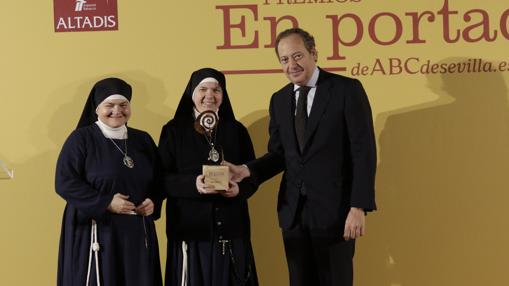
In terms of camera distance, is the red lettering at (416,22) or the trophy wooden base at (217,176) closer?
the trophy wooden base at (217,176)

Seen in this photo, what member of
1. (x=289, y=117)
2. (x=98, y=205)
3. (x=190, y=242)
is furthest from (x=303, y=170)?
(x=98, y=205)

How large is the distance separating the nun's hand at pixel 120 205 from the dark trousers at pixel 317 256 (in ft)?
2.33

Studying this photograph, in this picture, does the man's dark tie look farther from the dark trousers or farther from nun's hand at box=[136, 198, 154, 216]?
nun's hand at box=[136, 198, 154, 216]

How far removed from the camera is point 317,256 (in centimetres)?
314

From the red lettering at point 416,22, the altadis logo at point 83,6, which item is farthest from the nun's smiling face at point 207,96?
the red lettering at point 416,22

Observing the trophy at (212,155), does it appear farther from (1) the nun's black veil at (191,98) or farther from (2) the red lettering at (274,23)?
(2) the red lettering at (274,23)

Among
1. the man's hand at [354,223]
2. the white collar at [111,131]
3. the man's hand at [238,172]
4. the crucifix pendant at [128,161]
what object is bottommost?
the man's hand at [354,223]

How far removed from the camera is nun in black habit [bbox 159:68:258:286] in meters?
3.34

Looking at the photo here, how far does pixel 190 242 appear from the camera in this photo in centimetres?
336

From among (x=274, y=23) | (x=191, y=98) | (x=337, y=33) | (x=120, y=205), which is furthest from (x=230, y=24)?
(x=120, y=205)

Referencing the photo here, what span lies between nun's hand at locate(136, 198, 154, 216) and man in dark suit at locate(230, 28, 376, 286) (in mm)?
626

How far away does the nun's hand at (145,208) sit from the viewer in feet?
11.0

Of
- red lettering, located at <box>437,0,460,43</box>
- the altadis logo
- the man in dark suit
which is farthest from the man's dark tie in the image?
the altadis logo

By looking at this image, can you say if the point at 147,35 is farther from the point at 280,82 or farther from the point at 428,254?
the point at 428,254
